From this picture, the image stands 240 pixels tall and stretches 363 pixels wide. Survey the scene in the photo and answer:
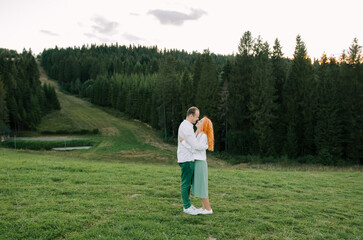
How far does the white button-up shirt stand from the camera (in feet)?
19.4

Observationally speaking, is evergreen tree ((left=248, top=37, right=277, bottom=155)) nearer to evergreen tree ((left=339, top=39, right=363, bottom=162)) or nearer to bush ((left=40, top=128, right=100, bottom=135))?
evergreen tree ((left=339, top=39, right=363, bottom=162))

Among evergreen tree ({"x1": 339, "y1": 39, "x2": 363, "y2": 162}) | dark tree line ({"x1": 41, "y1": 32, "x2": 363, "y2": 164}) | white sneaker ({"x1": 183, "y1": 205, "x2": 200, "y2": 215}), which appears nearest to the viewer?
white sneaker ({"x1": 183, "y1": 205, "x2": 200, "y2": 215})

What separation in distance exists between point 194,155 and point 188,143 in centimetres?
36

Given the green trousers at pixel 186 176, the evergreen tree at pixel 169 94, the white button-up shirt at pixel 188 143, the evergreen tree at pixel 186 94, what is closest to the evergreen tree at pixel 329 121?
the evergreen tree at pixel 186 94

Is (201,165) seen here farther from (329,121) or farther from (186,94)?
(186,94)

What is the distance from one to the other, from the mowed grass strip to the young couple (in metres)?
0.55

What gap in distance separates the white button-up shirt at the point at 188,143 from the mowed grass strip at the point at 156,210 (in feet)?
4.67

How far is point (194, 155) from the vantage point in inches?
239

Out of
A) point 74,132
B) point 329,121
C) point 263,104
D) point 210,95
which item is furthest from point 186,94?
point 74,132

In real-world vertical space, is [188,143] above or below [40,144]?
above

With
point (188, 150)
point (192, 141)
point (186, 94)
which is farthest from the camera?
point (186, 94)

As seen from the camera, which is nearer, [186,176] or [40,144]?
[186,176]

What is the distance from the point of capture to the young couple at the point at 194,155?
19.6 ft

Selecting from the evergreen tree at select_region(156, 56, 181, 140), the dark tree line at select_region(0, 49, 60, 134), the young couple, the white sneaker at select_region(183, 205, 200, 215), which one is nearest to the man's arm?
the young couple
